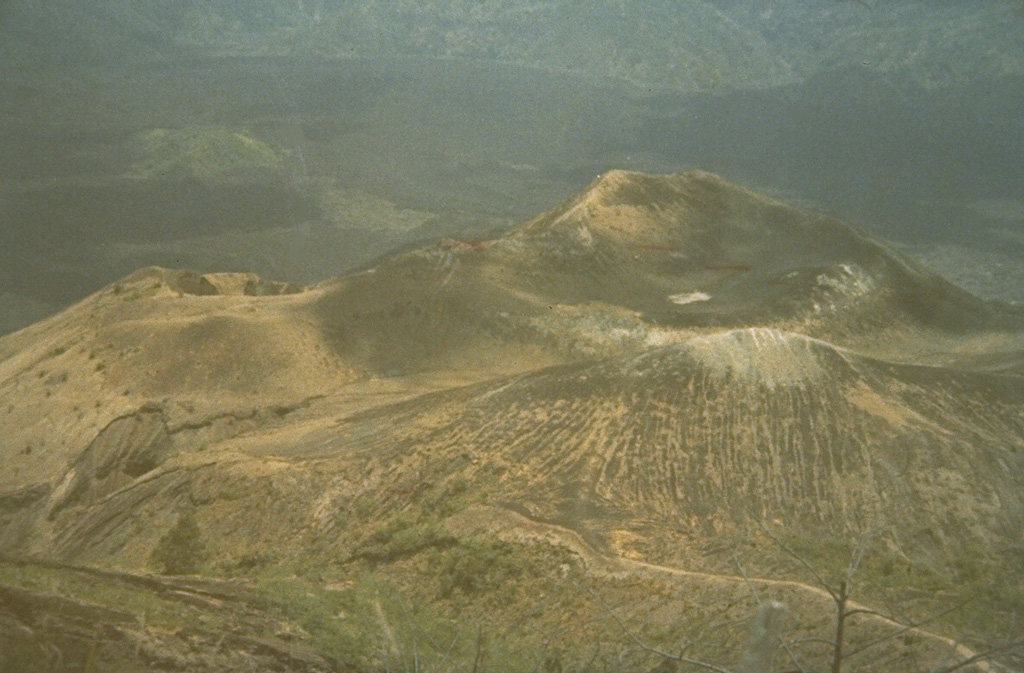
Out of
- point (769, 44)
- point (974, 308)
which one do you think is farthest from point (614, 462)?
point (769, 44)

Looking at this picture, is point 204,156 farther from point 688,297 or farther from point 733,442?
point 733,442

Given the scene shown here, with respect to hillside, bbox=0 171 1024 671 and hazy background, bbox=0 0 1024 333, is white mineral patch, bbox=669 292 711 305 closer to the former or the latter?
hillside, bbox=0 171 1024 671

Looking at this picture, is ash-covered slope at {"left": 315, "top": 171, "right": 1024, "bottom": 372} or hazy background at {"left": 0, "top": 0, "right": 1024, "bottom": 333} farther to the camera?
hazy background at {"left": 0, "top": 0, "right": 1024, "bottom": 333}

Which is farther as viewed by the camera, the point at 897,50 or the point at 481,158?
the point at 897,50

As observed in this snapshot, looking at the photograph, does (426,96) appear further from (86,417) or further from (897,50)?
(86,417)

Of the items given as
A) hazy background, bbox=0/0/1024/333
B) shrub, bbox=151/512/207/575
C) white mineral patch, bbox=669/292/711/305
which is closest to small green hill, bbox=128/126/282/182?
hazy background, bbox=0/0/1024/333

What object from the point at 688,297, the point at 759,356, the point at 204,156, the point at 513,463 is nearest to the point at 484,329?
the point at 688,297
